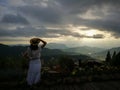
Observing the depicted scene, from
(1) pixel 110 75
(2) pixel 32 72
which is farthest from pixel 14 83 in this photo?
(1) pixel 110 75

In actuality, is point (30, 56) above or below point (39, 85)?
above

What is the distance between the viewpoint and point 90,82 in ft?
34.8

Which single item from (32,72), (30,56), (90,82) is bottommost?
(90,82)

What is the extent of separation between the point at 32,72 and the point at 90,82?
3.41 metres

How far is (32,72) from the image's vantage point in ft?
27.6

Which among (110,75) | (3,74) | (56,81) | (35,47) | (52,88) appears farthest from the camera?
(110,75)

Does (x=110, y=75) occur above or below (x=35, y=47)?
below

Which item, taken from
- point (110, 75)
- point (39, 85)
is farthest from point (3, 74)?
point (110, 75)

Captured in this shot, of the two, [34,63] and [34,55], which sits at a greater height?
[34,55]

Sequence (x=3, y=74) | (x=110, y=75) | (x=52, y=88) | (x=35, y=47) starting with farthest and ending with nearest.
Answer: (x=110, y=75) → (x=3, y=74) → (x=52, y=88) → (x=35, y=47)

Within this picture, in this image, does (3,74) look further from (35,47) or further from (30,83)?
(35,47)

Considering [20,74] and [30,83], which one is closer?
[30,83]

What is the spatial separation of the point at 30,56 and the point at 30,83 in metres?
1.14

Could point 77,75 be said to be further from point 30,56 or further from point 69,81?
point 30,56
